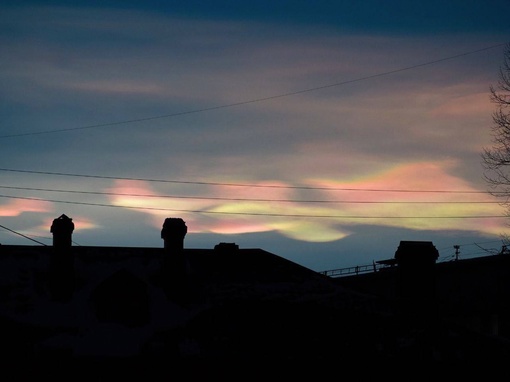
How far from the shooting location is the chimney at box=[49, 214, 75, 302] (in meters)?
23.7

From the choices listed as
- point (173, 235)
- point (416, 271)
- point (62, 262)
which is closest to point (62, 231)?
point (62, 262)

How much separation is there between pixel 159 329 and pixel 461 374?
907 cm

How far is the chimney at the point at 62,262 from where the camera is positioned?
933 inches

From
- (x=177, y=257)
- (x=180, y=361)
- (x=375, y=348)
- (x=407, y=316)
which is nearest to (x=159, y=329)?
(x=180, y=361)

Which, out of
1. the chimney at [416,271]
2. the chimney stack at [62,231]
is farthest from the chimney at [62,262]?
the chimney at [416,271]

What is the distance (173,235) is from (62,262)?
3706mm

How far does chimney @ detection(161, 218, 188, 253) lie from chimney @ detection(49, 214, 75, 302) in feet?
10.2

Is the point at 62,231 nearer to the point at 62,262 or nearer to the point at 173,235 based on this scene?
the point at 62,262

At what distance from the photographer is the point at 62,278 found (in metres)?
24.0

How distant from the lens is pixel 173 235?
83.1 feet

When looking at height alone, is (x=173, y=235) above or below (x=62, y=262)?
above

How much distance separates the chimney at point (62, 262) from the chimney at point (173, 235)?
3124mm

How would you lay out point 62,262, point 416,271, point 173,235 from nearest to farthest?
point 62,262
point 173,235
point 416,271

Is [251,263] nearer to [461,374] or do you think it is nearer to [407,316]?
[407,316]
